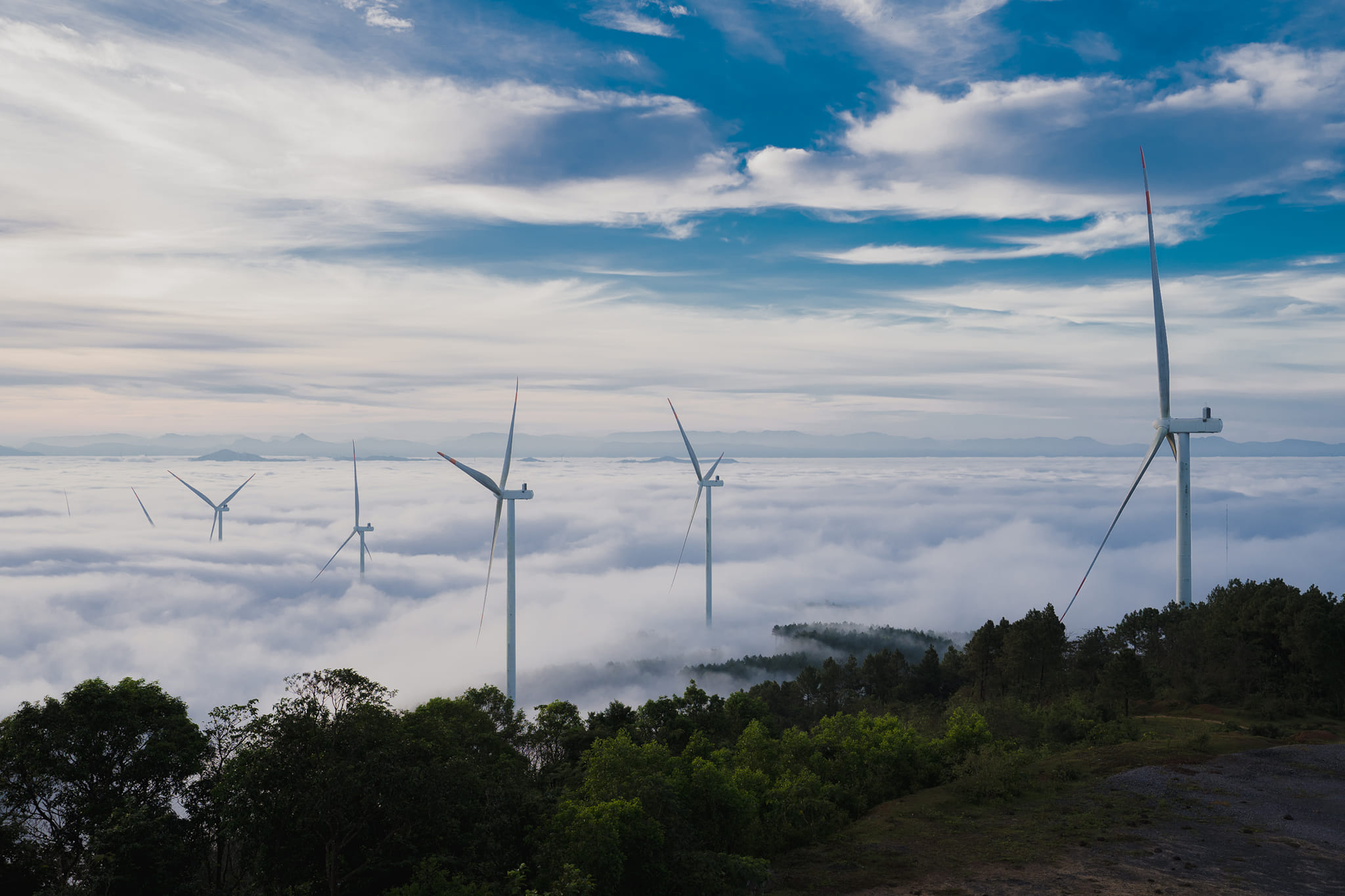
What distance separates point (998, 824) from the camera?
1443 inches

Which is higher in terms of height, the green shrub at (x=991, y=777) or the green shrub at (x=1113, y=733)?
the green shrub at (x=991, y=777)

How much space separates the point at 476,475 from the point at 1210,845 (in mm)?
58620

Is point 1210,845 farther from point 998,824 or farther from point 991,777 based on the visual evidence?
point 991,777

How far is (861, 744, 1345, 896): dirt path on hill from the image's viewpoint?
28.3 metres

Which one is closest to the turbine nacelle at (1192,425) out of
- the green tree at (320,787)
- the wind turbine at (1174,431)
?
the wind turbine at (1174,431)

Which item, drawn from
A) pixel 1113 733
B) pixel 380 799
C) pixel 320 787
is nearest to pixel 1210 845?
pixel 1113 733

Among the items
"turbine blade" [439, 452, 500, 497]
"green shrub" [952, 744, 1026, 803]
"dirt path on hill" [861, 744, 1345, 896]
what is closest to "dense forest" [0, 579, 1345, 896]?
"green shrub" [952, 744, 1026, 803]

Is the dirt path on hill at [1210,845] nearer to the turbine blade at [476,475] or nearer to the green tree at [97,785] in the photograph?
the green tree at [97,785]

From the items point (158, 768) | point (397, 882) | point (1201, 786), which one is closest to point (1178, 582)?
point (1201, 786)

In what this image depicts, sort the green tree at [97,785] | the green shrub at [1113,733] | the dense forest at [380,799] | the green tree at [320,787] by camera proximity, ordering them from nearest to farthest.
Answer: the green tree at [320,787] < the dense forest at [380,799] < the green tree at [97,785] < the green shrub at [1113,733]

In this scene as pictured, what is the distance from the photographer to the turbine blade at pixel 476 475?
69.4 metres

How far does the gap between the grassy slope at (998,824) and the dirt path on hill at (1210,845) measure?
2.88 feet

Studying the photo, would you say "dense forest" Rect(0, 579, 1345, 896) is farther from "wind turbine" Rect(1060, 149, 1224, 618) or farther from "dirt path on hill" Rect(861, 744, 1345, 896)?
"wind turbine" Rect(1060, 149, 1224, 618)

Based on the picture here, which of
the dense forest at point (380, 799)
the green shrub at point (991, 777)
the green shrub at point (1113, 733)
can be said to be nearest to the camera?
the dense forest at point (380, 799)
